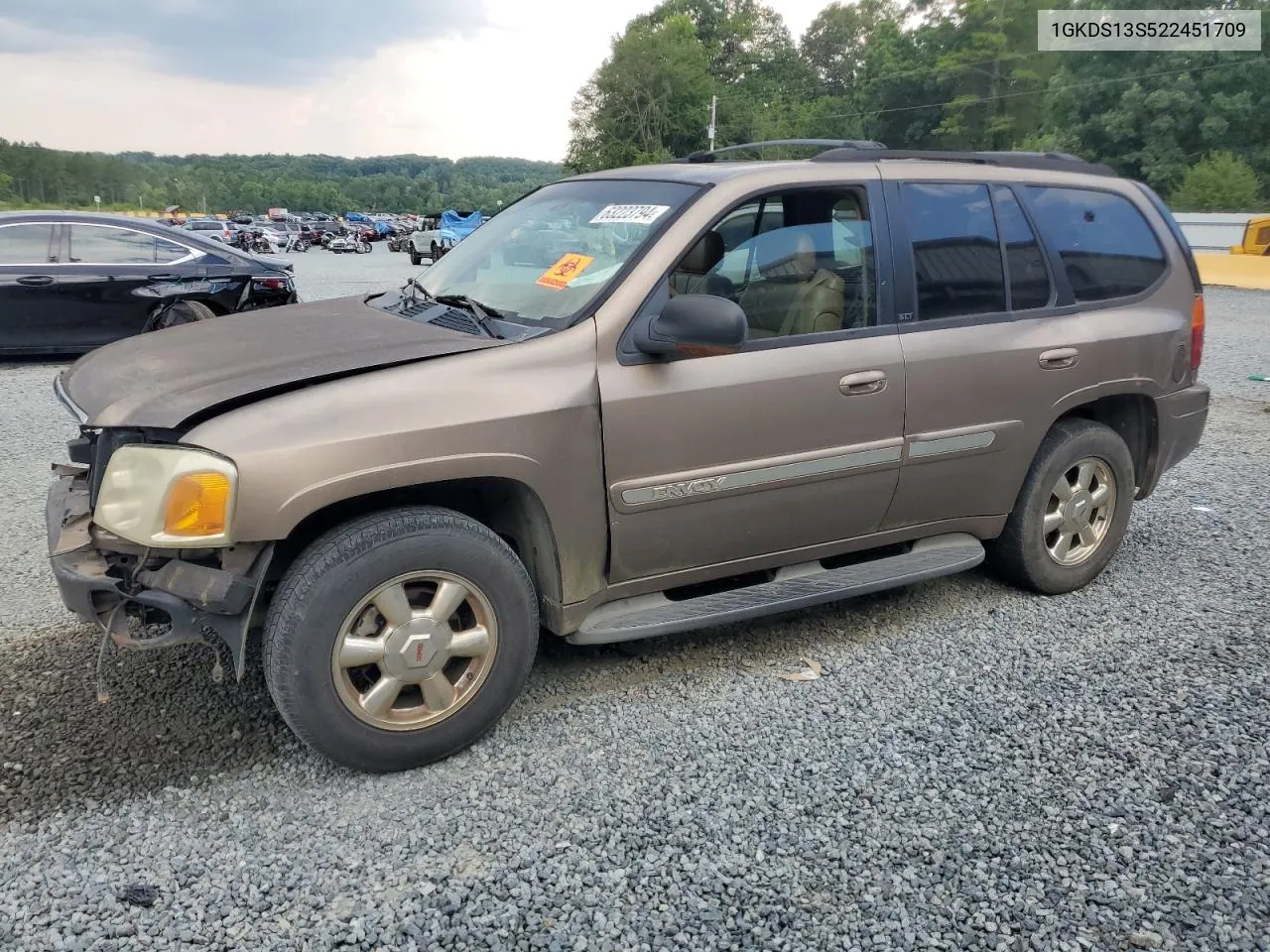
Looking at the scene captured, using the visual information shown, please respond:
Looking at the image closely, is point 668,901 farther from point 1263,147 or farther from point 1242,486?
point 1263,147

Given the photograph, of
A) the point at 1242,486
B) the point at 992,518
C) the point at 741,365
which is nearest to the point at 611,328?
the point at 741,365

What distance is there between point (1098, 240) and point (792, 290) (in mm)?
1633

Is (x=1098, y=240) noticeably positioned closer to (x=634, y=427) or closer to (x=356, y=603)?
(x=634, y=427)

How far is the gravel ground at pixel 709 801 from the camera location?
7.73 ft

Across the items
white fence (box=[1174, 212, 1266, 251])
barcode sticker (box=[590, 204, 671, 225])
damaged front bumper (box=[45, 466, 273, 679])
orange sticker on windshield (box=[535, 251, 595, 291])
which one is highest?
white fence (box=[1174, 212, 1266, 251])

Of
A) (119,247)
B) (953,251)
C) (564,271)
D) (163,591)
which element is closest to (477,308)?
(564,271)

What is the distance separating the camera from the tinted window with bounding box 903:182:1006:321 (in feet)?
12.4

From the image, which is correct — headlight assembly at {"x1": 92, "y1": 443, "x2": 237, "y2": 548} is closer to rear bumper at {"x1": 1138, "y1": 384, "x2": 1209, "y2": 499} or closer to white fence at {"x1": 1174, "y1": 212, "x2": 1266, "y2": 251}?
rear bumper at {"x1": 1138, "y1": 384, "x2": 1209, "y2": 499}

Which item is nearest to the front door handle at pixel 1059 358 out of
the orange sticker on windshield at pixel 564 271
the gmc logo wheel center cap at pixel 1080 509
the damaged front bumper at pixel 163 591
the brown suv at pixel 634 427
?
the brown suv at pixel 634 427

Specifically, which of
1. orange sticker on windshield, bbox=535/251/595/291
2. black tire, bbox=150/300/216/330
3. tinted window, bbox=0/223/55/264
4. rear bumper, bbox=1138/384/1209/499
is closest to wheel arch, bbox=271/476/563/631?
orange sticker on windshield, bbox=535/251/595/291

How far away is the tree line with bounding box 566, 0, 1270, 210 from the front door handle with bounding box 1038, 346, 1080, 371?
42391mm

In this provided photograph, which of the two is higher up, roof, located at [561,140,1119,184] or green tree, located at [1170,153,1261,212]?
green tree, located at [1170,153,1261,212]

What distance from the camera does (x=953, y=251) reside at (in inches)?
152

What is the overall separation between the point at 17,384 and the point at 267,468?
310 inches
